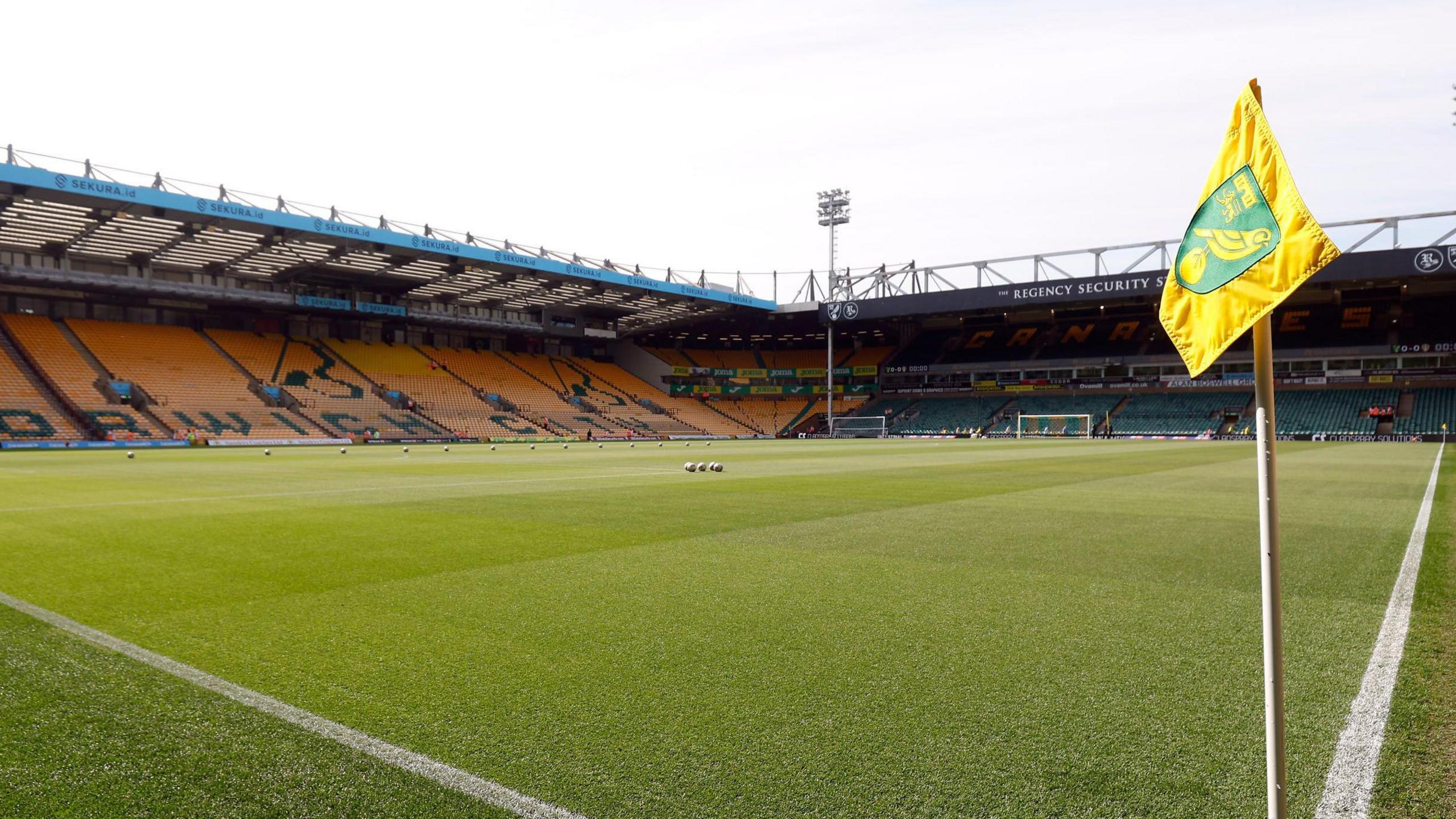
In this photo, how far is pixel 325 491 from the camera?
1347 cm

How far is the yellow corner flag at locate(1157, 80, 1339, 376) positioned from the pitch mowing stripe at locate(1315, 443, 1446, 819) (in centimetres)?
148

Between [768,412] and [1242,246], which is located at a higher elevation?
[1242,246]

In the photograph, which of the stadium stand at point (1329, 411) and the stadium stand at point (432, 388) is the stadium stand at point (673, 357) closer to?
the stadium stand at point (432, 388)

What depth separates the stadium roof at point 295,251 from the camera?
33625 millimetres

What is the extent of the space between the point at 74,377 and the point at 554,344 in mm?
34557

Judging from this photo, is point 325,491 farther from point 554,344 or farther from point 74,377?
point 554,344

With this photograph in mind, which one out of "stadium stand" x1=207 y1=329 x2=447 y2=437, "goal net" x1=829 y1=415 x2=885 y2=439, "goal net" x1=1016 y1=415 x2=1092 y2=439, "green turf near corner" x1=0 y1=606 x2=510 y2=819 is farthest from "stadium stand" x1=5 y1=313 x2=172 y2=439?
"goal net" x1=1016 y1=415 x2=1092 y2=439

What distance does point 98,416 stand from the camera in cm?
3834

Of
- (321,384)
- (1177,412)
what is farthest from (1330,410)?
(321,384)

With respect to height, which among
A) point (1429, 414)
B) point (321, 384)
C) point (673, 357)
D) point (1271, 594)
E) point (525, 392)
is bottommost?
point (1429, 414)

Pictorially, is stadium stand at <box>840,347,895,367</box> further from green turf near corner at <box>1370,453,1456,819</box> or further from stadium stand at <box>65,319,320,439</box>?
green turf near corner at <box>1370,453,1456,819</box>

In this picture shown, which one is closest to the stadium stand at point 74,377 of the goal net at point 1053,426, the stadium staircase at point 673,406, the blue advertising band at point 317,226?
the blue advertising band at point 317,226

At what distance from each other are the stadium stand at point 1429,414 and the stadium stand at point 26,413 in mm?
72237

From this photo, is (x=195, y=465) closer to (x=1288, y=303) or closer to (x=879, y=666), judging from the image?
(x=879, y=666)
